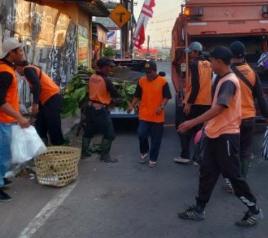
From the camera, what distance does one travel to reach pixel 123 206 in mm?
6254

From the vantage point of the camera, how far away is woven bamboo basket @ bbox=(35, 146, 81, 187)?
22.9ft

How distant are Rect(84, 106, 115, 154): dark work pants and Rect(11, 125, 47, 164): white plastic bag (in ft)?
7.38

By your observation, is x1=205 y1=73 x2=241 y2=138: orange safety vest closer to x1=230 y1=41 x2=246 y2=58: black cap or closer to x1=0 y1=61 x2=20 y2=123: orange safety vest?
x1=230 y1=41 x2=246 y2=58: black cap

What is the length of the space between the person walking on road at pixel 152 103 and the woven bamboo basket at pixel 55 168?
1560mm

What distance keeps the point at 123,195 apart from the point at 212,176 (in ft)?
4.99

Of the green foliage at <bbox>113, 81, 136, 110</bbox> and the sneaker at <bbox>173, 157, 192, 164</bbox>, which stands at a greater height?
the green foliage at <bbox>113, 81, 136, 110</bbox>

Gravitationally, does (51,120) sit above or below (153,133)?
above

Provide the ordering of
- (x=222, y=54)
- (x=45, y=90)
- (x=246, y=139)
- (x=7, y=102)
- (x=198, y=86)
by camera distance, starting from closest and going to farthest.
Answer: (x=222, y=54) < (x=7, y=102) < (x=246, y=139) < (x=45, y=90) < (x=198, y=86)

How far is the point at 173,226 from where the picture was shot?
18.2ft

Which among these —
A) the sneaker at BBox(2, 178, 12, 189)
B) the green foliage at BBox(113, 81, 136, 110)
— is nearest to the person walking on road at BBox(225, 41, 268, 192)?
the sneaker at BBox(2, 178, 12, 189)

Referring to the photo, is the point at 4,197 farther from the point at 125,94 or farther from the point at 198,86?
the point at 125,94

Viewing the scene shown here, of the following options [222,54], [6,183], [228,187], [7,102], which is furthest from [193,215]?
[6,183]

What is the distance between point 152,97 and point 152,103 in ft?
0.30

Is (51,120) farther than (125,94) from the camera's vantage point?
No
